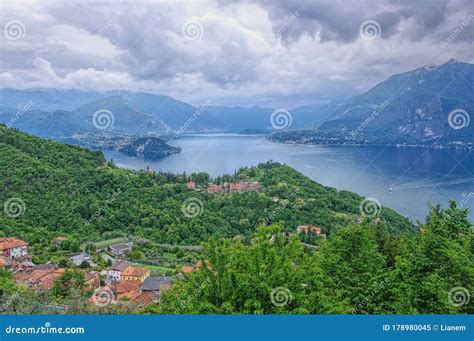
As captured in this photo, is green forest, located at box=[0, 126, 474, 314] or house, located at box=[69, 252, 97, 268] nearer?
green forest, located at box=[0, 126, 474, 314]

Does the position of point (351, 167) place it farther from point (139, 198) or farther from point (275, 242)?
point (275, 242)

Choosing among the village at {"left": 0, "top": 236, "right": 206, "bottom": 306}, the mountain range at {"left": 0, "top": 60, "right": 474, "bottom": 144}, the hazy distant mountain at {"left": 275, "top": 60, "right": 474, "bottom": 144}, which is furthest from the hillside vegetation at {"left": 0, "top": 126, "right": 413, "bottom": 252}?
the hazy distant mountain at {"left": 275, "top": 60, "right": 474, "bottom": 144}

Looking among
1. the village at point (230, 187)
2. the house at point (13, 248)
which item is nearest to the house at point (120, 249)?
the house at point (13, 248)

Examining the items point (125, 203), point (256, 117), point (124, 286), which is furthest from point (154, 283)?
point (256, 117)

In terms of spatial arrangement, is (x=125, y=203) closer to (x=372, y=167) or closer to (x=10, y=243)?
(x=10, y=243)

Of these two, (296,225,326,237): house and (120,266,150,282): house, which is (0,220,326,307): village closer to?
(120,266,150,282): house

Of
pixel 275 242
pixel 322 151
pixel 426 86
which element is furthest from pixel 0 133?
pixel 426 86
